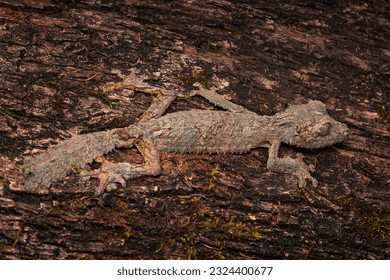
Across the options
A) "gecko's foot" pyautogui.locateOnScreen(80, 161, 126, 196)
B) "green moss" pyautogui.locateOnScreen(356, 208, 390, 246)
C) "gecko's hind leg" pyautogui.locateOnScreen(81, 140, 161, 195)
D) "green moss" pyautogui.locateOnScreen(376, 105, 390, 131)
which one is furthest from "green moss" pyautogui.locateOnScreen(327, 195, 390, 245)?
"gecko's foot" pyautogui.locateOnScreen(80, 161, 126, 196)

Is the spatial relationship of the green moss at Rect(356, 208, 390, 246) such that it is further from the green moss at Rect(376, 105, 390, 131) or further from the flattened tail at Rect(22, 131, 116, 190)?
the flattened tail at Rect(22, 131, 116, 190)

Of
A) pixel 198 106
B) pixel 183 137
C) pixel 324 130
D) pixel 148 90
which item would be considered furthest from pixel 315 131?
pixel 148 90

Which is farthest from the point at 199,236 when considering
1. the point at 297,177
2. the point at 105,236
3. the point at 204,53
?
the point at 204,53

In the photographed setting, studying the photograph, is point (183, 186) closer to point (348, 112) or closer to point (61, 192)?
point (61, 192)

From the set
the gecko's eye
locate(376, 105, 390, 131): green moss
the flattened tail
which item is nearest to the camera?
the flattened tail

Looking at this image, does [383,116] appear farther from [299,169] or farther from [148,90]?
[148,90]
